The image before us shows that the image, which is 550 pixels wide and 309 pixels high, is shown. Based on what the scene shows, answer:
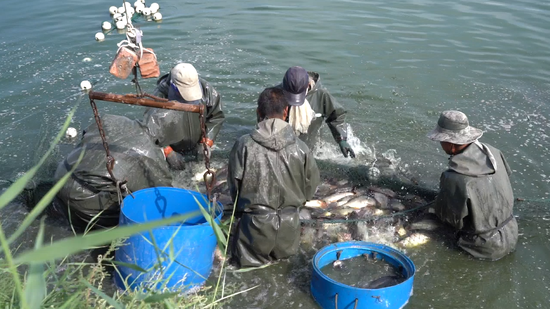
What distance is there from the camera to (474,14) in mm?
13430

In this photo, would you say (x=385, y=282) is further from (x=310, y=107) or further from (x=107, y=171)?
(x=107, y=171)

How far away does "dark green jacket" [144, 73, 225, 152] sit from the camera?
6277 mm

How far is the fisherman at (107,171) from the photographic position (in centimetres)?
511

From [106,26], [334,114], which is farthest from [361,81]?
[106,26]

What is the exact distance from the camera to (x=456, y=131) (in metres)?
5.16

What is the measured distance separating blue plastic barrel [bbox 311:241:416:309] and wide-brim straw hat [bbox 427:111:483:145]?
4.17 ft

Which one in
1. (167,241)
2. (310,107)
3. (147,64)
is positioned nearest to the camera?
(167,241)

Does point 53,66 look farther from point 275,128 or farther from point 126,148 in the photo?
point 275,128

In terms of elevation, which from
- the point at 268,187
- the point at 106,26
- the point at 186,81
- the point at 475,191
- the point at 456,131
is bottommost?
the point at 475,191

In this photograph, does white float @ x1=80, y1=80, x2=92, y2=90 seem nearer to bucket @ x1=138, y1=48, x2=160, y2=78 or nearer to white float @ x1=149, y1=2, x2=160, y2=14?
white float @ x1=149, y1=2, x2=160, y2=14

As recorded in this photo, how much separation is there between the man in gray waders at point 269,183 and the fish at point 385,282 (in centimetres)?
87

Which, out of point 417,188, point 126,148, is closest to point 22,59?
point 126,148

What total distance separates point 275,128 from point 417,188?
8.19 feet

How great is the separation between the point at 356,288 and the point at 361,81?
21.3 ft
